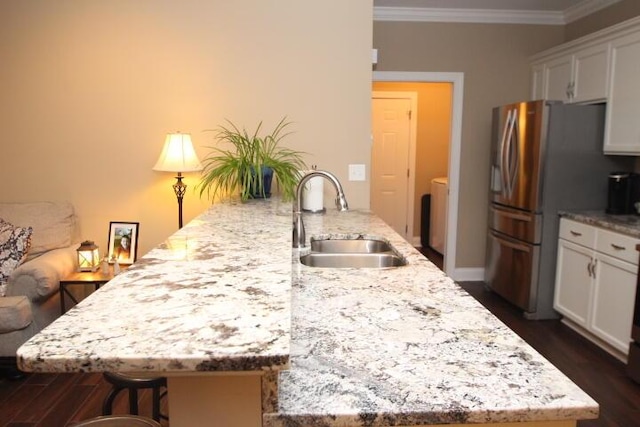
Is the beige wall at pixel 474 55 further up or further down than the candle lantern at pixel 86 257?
further up

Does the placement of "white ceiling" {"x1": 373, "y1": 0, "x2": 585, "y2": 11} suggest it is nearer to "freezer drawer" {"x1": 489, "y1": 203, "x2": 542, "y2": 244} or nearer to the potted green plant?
"freezer drawer" {"x1": 489, "y1": 203, "x2": 542, "y2": 244}

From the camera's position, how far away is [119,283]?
98 cm

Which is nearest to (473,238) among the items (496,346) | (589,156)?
(589,156)

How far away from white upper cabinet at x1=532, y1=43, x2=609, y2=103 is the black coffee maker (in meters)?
0.59

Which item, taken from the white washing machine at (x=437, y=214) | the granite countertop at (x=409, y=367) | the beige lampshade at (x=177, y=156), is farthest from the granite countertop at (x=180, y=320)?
the white washing machine at (x=437, y=214)

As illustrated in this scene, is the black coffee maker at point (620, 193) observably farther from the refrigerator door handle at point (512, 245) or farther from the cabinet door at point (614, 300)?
the refrigerator door handle at point (512, 245)

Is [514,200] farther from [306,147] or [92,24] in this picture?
[92,24]

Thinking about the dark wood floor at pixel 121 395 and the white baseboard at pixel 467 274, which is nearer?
the dark wood floor at pixel 121 395

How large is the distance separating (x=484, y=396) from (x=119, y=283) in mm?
746

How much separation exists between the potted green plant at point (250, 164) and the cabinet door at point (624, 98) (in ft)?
7.22

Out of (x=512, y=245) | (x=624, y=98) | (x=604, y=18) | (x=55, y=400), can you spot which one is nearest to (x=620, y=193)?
(x=624, y=98)

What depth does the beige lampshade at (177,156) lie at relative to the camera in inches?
113

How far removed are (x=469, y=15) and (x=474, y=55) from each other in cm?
36

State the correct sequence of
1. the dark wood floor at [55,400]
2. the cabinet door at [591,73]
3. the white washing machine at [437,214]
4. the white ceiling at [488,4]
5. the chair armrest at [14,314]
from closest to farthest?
1. the dark wood floor at [55,400]
2. the chair armrest at [14,314]
3. the cabinet door at [591,73]
4. the white ceiling at [488,4]
5. the white washing machine at [437,214]
